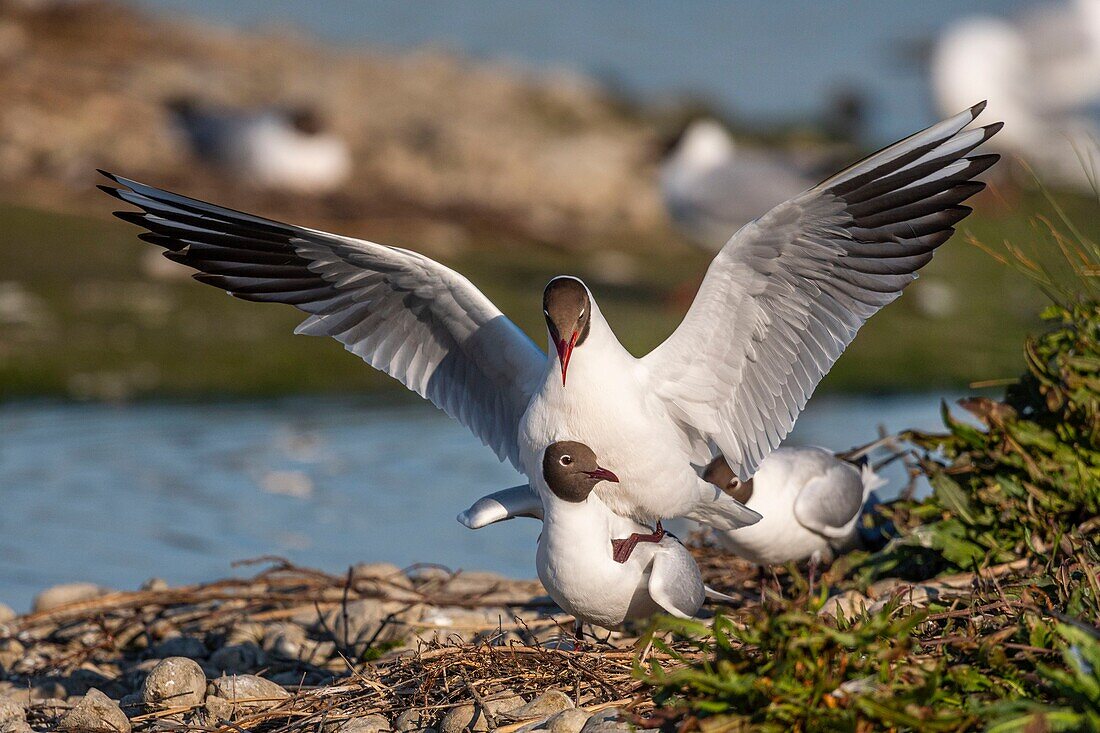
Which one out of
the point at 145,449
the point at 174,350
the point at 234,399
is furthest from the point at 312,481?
the point at 174,350

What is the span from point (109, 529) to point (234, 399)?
8.13 feet

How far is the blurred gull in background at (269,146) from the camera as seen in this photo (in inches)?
490

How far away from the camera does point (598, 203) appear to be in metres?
13.9

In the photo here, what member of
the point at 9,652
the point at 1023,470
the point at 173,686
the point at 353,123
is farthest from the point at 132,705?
the point at 353,123

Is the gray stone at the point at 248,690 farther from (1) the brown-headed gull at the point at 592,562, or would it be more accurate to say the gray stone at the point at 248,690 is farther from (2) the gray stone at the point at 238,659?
(1) the brown-headed gull at the point at 592,562

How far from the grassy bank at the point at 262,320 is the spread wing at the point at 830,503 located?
153 inches

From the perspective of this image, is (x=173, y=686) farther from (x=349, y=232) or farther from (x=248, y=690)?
(x=349, y=232)

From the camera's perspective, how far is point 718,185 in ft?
35.3

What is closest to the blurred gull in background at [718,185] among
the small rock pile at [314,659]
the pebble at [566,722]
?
the small rock pile at [314,659]

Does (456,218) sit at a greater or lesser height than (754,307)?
greater

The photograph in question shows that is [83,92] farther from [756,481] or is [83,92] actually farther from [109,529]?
[756,481]

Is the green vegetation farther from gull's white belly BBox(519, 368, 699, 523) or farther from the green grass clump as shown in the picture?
gull's white belly BBox(519, 368, 699, 523)

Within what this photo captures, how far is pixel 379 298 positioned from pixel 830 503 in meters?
1.53

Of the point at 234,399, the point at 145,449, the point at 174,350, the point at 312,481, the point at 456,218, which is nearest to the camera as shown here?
the point at 312,481
